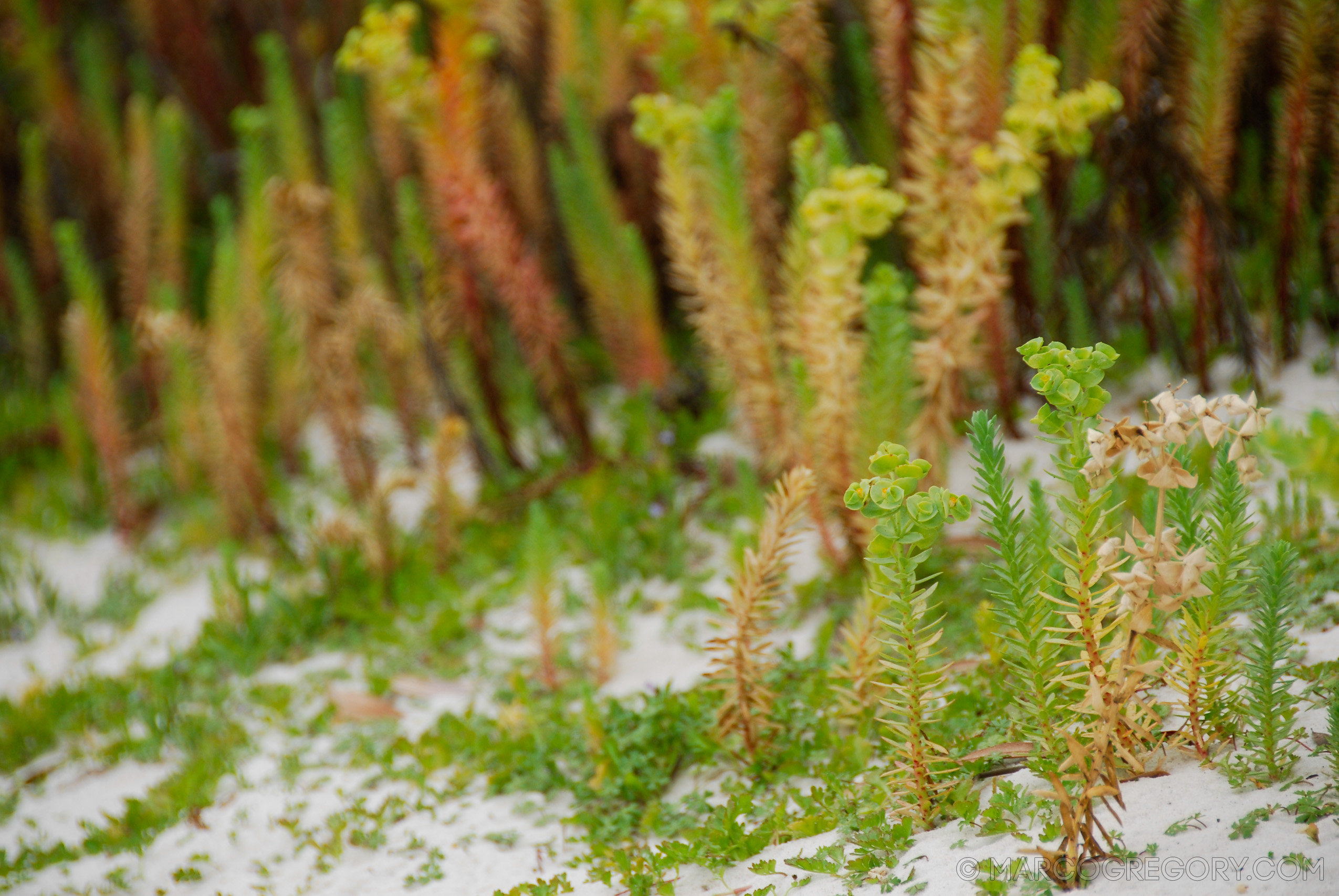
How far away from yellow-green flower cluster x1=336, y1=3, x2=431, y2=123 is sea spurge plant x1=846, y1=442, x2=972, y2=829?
225cm

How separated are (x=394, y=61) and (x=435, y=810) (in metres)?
2.27

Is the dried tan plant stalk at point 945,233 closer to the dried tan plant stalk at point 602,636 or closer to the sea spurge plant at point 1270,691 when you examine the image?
the dried tan plant stalk at point 602,636

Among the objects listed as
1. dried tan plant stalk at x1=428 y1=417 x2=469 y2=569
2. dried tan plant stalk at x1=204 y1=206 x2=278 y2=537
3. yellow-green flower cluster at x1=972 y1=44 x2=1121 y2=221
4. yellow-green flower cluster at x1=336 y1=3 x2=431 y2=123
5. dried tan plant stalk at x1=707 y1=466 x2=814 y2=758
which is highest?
yellow-green flower cluster at x1=336 y1=3 x2=431 y2=123

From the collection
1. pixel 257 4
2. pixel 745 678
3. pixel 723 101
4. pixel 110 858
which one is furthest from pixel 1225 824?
pixel 257 4

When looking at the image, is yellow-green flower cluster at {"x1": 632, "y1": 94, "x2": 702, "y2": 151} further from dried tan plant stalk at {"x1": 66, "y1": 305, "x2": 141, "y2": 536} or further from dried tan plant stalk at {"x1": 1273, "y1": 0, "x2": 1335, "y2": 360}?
dried tan plant stalk at {"x1": 66, "y1": 305, "x2": 141, "y2": 536}

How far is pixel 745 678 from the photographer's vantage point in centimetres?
215

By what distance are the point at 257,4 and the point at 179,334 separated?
2210mm

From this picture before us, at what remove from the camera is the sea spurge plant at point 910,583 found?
1579 mm

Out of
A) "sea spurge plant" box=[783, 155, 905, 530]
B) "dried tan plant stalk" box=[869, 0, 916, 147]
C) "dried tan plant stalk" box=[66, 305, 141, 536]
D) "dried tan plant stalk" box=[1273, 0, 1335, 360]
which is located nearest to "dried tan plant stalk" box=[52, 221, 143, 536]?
"dried tan plant stalk" box=[66, 305, 141, 536]

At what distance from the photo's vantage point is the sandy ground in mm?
1593

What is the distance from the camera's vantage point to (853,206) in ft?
7.61

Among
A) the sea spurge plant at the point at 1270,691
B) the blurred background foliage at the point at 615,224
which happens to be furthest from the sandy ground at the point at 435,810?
the blurred background foliage at the point at 615,224

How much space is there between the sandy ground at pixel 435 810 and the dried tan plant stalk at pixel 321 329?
613 millimetres

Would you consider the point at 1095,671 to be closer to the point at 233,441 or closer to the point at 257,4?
the point at 233,441
